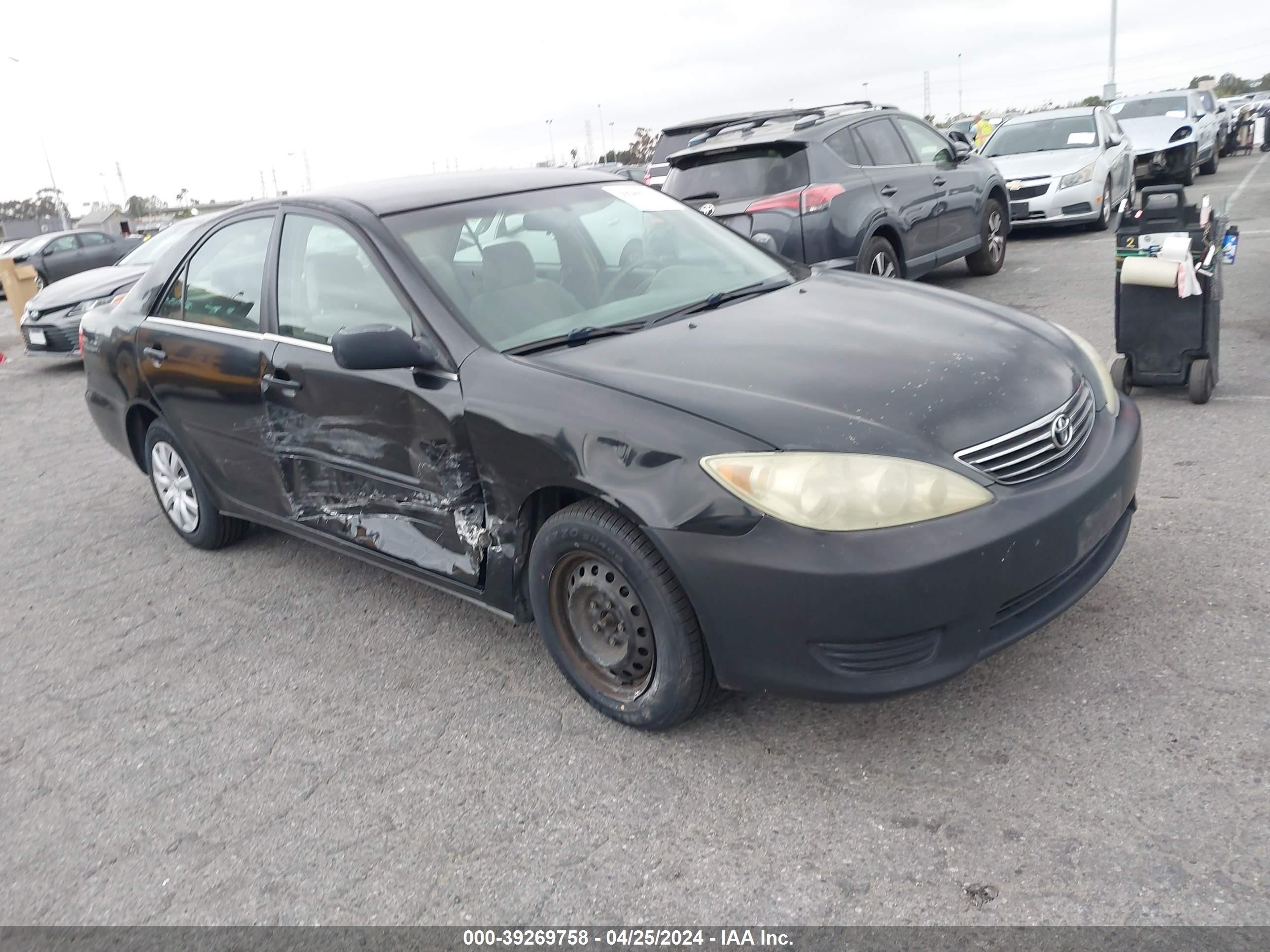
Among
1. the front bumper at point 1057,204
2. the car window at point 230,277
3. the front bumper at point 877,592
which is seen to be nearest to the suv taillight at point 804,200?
the car window at point 230,277

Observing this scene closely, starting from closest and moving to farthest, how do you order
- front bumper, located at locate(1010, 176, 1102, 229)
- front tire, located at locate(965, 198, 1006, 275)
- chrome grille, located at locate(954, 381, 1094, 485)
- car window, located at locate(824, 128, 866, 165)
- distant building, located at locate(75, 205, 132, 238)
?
chrome grille, located at locate(954, 381, 1094, 485) → car window, located at locate(824, 128, 866, 165) → front tire, located at locate(965, 198, 1006, 275) → front bumper, located at locate(1010, 176, 1102, 229) → distant building, located at locate(75, 205, 132, 238)

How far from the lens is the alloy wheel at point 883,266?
864 centimetres

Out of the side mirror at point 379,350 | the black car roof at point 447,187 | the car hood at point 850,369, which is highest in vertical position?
the black car roof at point 447,187

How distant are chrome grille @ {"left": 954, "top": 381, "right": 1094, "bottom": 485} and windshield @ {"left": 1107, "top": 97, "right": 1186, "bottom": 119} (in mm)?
19196

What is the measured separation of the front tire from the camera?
10742mm

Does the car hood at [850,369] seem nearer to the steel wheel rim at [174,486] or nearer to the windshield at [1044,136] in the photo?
the steel wheel rim at [174,486]

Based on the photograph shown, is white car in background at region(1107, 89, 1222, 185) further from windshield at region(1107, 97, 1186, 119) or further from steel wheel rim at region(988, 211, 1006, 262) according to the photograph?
steel wheel rim at region(988, 211, 1006, 262)

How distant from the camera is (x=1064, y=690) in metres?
3.23

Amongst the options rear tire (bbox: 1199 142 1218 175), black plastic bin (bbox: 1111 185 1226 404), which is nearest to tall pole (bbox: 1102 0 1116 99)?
rear tire (bbox: 1199 142 1218 175)

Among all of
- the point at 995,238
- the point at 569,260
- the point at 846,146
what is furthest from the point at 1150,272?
the point at 995,238

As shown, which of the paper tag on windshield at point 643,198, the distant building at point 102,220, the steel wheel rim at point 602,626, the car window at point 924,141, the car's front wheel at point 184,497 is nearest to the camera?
the steel wheel rim at point 602,626

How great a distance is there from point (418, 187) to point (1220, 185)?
63.1 feet

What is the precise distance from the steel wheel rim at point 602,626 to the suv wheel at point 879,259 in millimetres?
5677

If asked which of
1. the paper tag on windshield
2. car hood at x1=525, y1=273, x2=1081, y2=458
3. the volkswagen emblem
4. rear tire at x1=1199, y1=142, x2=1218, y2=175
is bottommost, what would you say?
rear tire at x1=1199, y1=142, x2=1218, y2=175
